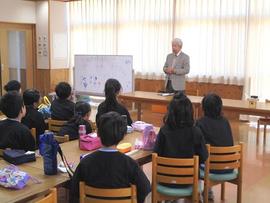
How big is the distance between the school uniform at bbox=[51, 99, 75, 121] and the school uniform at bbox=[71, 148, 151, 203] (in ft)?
6.72

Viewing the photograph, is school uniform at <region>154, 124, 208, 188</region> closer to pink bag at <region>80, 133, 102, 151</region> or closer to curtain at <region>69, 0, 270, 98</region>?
pink bag at <region>80, 133, 102, 151</region>

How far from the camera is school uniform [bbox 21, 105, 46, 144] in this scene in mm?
3742

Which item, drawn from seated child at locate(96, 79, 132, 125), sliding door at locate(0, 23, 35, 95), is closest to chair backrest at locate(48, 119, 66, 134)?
seated child at locate(96, 79, 132, 125)

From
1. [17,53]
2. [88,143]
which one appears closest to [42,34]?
[17,53]

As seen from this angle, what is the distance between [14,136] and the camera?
2.79 m

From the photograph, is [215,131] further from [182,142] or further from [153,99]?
[153,99]

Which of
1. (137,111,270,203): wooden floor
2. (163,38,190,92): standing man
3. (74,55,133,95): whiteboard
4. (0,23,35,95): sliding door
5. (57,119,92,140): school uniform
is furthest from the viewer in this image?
(0,23,35,95): sliding door

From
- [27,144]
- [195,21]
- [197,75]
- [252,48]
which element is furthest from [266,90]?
[27,144]

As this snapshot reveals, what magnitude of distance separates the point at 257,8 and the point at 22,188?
6280mm

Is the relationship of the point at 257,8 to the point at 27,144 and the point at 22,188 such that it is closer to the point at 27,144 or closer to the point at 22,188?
the point at 27,144

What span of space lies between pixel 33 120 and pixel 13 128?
3.20 feet

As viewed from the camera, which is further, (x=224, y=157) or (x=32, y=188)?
(x=224, y=157)

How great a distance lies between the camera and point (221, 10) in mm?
7434

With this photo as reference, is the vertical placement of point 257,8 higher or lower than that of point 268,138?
higher
